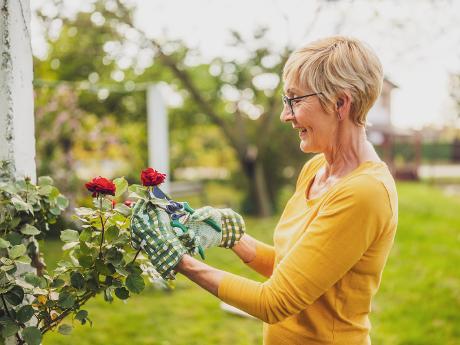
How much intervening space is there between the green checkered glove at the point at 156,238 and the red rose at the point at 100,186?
11 centimetres

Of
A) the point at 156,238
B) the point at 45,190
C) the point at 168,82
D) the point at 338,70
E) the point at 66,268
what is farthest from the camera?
the point at 168,82

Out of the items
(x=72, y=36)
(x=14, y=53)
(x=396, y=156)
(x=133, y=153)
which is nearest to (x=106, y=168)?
(x=133, y=153)

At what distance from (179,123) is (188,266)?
1187 cm

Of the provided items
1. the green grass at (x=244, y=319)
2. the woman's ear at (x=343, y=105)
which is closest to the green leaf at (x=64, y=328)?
the woman's ear at (x=343, y=105)

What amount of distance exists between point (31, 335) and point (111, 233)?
13.6 inches

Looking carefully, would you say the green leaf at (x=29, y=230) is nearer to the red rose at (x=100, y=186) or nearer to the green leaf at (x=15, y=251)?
the green leaf at (x=15, y=251)

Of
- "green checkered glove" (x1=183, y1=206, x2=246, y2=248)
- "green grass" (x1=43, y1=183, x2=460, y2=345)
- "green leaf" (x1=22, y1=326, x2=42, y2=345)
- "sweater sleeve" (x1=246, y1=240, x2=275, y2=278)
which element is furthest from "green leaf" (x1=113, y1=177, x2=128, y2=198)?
"green grass" (x1=43, y1=183, x2=460, y2=345)

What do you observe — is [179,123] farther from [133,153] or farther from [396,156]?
[396,156]

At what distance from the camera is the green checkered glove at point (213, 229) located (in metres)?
1.47

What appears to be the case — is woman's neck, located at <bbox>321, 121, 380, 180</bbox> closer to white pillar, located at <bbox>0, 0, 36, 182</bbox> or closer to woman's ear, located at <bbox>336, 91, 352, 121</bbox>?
woman's ear, located at <bbox>336, 91, 352, 121</bbox>

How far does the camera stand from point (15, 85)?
151cm

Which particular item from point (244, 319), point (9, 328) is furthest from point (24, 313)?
point (244, 319)

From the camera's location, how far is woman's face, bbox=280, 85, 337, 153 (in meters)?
1.44

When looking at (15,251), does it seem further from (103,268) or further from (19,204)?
(103,268)
